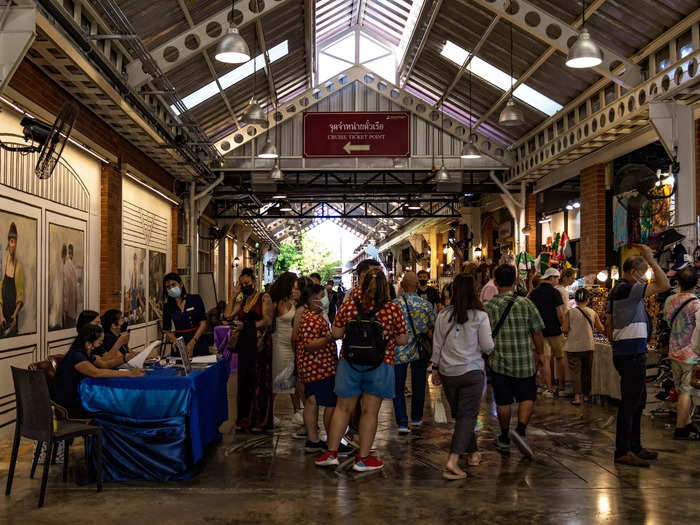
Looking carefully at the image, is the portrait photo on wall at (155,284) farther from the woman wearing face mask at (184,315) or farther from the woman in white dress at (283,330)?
the woman in white dress at (283,330)

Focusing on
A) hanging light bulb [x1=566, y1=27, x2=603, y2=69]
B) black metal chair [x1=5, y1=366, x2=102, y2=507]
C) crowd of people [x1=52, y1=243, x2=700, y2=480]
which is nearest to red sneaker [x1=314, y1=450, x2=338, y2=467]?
crowd of people [x1=52, y1=243, x2=700, y2=480]

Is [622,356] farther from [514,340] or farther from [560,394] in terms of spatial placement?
[560,394]

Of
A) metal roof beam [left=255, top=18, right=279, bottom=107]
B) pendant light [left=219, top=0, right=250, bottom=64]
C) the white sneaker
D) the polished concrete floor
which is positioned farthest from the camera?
metal roof beam [left=255, top=18, right=279, bottom=107]

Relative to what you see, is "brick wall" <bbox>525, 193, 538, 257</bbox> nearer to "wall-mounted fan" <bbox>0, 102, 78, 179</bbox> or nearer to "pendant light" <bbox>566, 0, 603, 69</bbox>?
"pendant light" <bbox>566, 0, 603, 69</bbox>

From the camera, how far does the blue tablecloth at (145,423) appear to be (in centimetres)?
543

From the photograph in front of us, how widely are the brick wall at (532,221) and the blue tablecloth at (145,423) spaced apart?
1354cm

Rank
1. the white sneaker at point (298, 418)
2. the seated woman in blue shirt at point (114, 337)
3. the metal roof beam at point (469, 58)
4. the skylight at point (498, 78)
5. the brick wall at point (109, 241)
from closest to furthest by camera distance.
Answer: the seated woman in blue shirt at point (114, 337) → the white sneaker at point (298, 418) → the brick wall at point (109, 241) → the metal roof beam at point (469, 58) → the skylight at point (498, 78)

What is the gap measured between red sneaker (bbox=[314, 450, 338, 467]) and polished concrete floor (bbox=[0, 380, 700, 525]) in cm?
8

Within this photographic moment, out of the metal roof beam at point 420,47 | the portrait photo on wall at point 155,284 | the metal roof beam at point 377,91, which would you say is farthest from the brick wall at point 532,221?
the portrait photo on wall at point 155,284

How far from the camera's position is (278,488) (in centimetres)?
Result: 526

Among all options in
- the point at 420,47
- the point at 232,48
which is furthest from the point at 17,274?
the point at 420,47

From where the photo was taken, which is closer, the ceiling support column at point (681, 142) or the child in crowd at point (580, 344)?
the child in crowd at point (580, 344)

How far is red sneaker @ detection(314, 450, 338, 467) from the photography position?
5848mm

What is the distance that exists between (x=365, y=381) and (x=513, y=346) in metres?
1.44
